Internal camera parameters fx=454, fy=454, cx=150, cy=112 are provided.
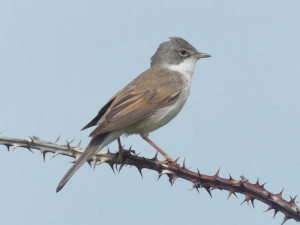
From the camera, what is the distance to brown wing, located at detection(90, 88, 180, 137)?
5488 mm

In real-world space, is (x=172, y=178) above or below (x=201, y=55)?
below

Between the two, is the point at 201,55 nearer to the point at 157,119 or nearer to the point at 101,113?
the point at 157,119

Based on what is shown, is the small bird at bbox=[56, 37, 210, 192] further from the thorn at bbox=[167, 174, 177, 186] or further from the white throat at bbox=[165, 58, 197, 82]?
the thorn at bbox=[167, 174, 177, 186]

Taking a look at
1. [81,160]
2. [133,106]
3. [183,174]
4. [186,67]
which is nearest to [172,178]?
[183,174]

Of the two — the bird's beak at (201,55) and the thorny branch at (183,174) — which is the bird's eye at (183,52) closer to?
the bird's beak at (201,55)

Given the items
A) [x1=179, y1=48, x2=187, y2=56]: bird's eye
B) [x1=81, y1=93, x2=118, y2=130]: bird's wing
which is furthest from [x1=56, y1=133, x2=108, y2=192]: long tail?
[x1=179, y1=48, x2=187, y2=56]: bird's eye

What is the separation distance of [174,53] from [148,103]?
1.92 metres

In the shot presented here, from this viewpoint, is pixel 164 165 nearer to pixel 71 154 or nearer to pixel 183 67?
pixel 71 154

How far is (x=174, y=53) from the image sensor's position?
7867 millimetres

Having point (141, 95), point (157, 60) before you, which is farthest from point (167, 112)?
point (157, 60)

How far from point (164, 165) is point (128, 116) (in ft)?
6.85

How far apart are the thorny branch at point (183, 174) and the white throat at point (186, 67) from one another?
3186 millimetres

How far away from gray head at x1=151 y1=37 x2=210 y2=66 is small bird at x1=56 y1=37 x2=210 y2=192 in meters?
0.02

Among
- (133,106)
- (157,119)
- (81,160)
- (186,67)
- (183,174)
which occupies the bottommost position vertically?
(183,174)
